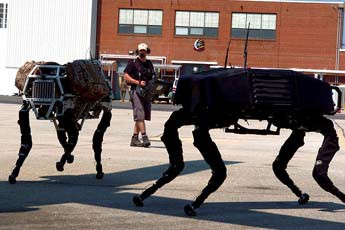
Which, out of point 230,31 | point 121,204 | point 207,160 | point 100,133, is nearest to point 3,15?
point 230,31

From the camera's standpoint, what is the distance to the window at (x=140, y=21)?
2530 inches

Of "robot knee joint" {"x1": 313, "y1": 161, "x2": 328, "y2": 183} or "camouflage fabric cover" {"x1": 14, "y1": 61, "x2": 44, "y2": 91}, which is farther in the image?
"camouflage fabric cover" {"x1": 14, "y1": 61, "x2": 44, "y2": 91}

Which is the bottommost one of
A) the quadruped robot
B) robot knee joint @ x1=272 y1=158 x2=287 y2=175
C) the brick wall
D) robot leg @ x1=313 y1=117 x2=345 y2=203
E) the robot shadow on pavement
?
the robot shadow on pavement

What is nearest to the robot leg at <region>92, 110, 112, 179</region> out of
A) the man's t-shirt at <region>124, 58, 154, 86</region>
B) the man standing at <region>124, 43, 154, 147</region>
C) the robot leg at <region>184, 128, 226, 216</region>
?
the robot leg at <region>184, 128, 226, 216</region>

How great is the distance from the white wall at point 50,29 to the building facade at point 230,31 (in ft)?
4.81

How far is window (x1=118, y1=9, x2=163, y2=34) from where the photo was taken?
64250 mm

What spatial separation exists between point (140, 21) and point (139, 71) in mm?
49350

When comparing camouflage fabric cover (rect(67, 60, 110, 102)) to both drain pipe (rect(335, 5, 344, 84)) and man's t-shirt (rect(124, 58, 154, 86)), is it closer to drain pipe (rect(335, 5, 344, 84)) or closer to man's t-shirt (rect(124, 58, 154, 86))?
man's t-shirt (rect(124, 58, 154, 86))

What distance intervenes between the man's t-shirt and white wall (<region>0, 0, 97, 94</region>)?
48687 millimetres

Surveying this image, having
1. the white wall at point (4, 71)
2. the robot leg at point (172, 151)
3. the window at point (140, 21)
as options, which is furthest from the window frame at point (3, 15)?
the robot leg at point (172, 151)

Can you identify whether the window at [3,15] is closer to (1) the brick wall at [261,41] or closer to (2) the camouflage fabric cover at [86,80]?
(1) the brick wall at [261,41]

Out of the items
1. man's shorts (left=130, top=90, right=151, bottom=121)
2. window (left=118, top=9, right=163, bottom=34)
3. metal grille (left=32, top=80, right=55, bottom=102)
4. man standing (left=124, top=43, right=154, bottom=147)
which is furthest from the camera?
window (left=118, top=9, right=163, bottom=34)

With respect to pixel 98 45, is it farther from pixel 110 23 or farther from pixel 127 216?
pixel 127 216

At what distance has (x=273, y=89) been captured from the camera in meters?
8.12
